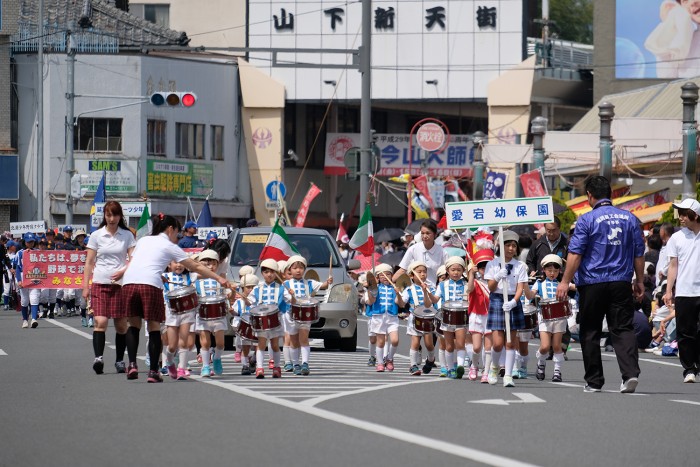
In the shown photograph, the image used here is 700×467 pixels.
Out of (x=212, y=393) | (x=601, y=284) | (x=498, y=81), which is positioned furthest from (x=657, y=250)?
(x=498, y=81)

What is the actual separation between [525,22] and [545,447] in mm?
51254

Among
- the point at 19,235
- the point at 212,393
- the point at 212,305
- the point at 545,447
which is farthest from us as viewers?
the point at 19,235

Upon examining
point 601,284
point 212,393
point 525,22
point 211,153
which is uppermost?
point 525,22

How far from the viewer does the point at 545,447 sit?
1011 cm

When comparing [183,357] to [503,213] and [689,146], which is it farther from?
[689,146]

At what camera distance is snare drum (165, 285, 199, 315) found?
16641 mm

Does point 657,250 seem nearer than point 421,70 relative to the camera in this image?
Yes

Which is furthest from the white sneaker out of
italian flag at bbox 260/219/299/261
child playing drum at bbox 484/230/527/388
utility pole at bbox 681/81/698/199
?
utility pole at bbox 681/81/698/199

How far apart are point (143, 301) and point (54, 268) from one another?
16302 mm

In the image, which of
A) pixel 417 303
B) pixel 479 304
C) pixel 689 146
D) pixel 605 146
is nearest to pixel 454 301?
pixel 479 304

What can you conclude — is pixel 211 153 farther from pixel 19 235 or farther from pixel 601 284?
pixel 601 284

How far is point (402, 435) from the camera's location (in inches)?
419

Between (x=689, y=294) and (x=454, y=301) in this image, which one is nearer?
(x=689, y=294)

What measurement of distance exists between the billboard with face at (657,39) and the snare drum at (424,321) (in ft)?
127
